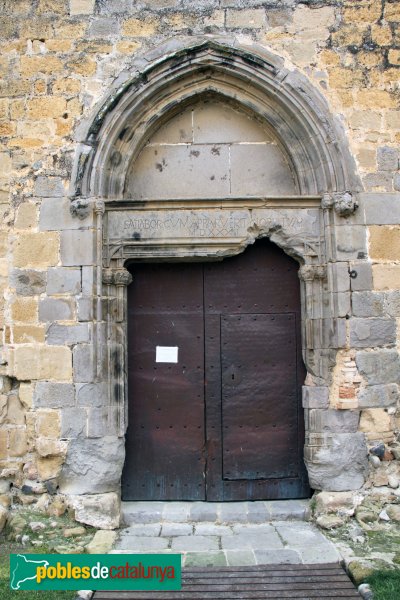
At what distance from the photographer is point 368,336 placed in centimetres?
509

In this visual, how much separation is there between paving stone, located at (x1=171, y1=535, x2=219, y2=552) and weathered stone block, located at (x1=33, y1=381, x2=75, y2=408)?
1.45 meters

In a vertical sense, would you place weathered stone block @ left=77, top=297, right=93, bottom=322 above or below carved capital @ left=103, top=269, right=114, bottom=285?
below

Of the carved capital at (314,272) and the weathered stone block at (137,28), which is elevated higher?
the weathered stone block at (137,28)

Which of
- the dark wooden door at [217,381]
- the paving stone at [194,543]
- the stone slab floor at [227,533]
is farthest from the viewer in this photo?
the dark wooden door at [217,381]

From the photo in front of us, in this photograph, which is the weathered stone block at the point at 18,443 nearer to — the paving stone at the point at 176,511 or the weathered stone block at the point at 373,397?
the paving stone at the point at 176,511

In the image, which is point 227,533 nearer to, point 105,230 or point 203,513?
point 203,513

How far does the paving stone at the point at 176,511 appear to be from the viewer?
5059 millimetres

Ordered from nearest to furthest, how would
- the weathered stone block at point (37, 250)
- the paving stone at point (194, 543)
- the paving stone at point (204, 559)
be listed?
the paving stone at point (204, 559) < the paving stone at point (194, 543) < the weathered stone block at point (37, 250)

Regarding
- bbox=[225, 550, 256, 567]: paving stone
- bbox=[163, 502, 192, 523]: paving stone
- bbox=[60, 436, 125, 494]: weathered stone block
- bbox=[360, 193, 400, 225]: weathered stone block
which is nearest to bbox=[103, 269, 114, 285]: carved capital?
bbox=[60, 436, 125, 494]: weathered stone block

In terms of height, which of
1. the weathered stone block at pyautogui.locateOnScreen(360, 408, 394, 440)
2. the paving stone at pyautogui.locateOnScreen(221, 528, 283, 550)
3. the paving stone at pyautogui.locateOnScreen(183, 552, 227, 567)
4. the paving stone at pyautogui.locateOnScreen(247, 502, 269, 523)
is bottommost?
the paving stone at pyautogui.locateOnScreen(183, 552, 227, 567)

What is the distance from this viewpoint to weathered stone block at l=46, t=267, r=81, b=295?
509cm

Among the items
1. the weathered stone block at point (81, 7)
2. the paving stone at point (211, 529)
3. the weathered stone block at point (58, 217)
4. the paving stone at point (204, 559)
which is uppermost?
the weathered stone block at point (81, 7)

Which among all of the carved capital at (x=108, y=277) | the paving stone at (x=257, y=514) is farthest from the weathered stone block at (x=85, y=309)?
the paving stone at (x=257, y=514)

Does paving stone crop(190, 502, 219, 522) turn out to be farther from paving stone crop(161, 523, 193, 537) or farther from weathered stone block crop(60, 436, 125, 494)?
weathered stone block crop(60, 436, 125, 494)
